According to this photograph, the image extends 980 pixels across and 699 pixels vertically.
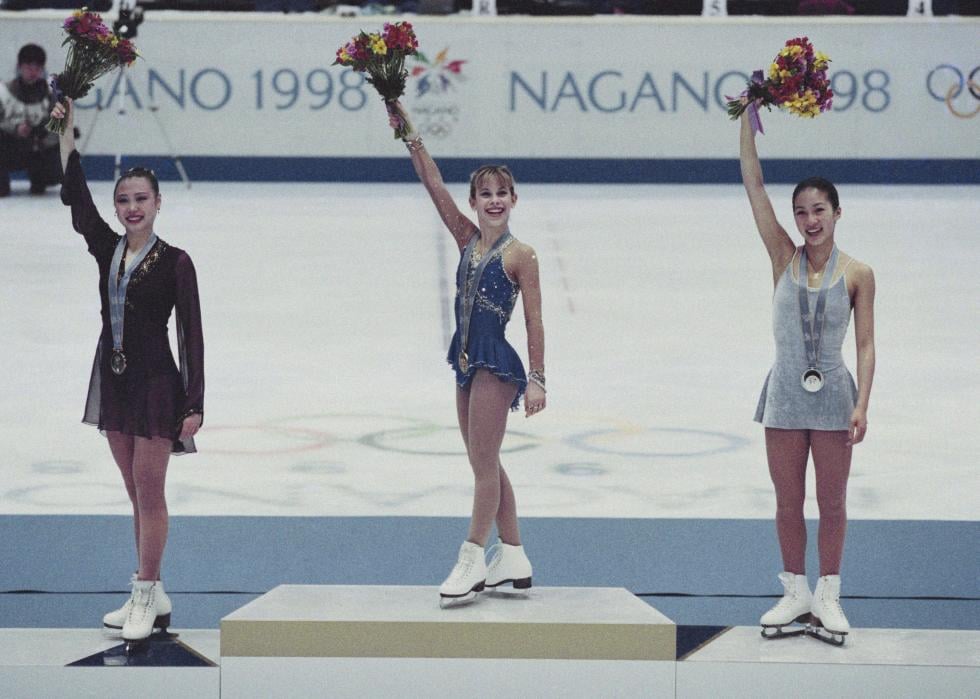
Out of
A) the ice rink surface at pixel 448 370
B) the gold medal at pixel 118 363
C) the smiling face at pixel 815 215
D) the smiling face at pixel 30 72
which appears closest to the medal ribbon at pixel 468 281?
the smiling face at pixel 815 215

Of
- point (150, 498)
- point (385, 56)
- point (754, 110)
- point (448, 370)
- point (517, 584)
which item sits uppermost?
point (385, 56)

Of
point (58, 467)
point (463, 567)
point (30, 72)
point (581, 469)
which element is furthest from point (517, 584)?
point (30, 72)

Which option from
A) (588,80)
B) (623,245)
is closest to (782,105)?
(623,245)

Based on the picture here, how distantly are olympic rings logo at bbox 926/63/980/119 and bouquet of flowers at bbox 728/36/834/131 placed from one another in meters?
14.2

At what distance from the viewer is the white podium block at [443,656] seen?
12.5 ft

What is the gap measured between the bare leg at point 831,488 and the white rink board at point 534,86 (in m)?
13.6

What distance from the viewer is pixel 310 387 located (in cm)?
791

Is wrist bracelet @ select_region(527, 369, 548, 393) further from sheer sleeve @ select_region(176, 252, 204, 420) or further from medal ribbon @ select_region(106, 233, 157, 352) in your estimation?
medal ribbon @ select_region(106, 233, 157, 352)

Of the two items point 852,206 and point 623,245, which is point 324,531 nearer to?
point 623,245

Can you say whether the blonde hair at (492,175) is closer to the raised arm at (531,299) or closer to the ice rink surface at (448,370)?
the raised arm at (531,299)

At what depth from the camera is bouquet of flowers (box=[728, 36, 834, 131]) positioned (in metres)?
3.96

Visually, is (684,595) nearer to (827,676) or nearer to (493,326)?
(827,676)

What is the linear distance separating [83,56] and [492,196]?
3.52ft

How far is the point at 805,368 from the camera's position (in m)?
3.95
